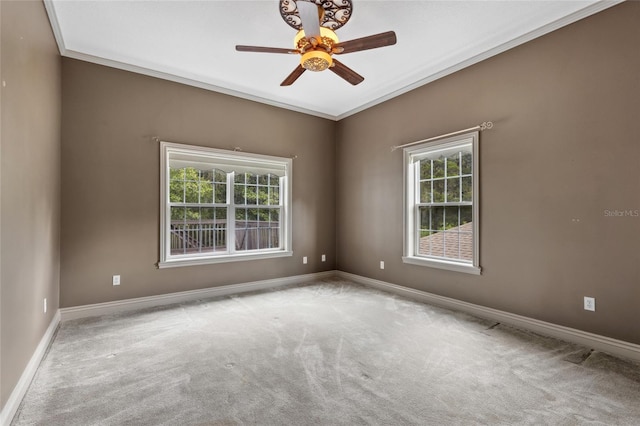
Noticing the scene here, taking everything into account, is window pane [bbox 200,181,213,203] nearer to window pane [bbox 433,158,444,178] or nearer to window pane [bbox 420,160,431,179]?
window pane [bbox 420,160,431,179]

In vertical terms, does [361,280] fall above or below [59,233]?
below

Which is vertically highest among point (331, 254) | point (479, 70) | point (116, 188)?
point (479, 70)

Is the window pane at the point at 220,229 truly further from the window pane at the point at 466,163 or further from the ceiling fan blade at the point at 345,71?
the window pane at the point at 466,163

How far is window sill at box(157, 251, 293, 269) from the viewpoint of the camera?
3.92 m

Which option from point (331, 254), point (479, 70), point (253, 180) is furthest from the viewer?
point (331, 254)

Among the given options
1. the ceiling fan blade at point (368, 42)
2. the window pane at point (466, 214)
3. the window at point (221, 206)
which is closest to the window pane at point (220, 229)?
the window at point (221, 206)

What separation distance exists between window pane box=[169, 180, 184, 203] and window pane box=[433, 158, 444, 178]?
134 inches

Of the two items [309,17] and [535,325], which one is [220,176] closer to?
[309,17]

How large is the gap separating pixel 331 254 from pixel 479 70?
352 centimetres

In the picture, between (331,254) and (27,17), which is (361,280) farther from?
(27,17)

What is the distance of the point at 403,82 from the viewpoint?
4.20m

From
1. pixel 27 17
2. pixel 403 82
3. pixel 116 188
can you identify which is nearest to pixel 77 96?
pixel 116 188

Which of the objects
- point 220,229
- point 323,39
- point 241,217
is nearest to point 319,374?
point 323,39

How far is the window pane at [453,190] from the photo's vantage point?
3.82 meters
